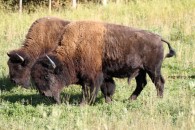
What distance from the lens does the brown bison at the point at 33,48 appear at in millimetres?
11125

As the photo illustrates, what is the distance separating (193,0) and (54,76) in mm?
15067

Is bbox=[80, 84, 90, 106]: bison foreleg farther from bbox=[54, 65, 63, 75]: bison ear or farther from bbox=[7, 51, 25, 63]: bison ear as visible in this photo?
bbox=[7, 51, 25, 63]: bison ear

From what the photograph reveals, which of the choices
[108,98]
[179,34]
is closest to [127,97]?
[108,98]

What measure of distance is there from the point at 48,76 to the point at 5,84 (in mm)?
2707

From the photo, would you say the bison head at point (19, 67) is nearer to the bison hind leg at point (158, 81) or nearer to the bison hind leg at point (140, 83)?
the bison hind leg at point (140, 83)

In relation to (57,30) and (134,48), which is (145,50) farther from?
(57,30)

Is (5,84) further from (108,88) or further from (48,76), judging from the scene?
(108,88)

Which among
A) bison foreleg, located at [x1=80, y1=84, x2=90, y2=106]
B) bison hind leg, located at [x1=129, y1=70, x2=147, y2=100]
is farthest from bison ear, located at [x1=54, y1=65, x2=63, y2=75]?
bison hind leg, located at [x1=129, y1=70, x2=147, y2=100]

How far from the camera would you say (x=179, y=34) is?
16.1m

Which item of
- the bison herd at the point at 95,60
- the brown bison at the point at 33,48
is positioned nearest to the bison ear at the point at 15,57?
the brown bison at the point at 33,48

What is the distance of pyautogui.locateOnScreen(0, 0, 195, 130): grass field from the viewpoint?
22.3 feet

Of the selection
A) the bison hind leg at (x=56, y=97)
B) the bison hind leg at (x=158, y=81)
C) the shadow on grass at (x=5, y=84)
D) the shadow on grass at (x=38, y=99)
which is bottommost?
the shadow on grass at (x=5, y=84)

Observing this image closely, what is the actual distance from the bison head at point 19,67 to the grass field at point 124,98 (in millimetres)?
214

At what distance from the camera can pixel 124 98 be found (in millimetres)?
10023
